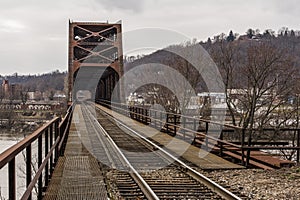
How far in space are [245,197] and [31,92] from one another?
400 feet

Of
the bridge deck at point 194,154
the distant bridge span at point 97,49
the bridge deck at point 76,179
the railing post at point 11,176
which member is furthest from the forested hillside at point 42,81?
the railing post at point 11,176

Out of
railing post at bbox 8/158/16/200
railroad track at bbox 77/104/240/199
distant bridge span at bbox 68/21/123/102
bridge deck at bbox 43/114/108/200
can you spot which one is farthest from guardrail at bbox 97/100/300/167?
railing post at bbox 8/158/16/200

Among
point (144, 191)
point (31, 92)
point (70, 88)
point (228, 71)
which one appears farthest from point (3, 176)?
point (31, 92)

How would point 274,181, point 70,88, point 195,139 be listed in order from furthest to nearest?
point 70,88 → point 195,139 → point 274,181

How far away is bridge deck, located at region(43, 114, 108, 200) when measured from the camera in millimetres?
7161

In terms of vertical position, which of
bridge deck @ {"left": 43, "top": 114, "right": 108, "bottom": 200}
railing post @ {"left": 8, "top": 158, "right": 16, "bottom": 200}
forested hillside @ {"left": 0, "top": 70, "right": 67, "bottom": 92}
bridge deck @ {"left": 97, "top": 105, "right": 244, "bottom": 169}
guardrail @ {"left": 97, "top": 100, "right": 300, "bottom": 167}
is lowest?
bridge deck @ {"left": 97, "top": 105, "right": 244, "bottom": 169}

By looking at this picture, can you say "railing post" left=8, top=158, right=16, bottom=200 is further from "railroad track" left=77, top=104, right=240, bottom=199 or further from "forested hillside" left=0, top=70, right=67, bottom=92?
"forested hillside" left=0, top=70, right=67, bottom=92

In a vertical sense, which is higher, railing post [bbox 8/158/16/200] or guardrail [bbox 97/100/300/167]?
railing post [bbox 8/158/16/200]

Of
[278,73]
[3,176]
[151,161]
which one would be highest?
[278,73]

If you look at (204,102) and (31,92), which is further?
(31,92)

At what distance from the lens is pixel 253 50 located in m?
32.7

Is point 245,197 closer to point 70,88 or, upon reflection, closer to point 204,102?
point 204,102

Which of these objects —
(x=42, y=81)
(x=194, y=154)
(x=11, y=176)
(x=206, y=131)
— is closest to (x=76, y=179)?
(x=11, y=176)

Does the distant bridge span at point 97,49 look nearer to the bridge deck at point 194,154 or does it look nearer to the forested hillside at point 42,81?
the bridge deck at point 194,154
